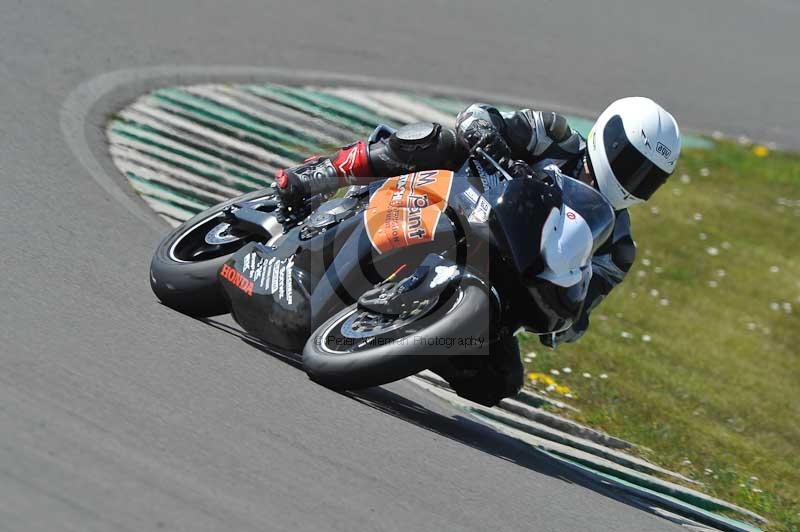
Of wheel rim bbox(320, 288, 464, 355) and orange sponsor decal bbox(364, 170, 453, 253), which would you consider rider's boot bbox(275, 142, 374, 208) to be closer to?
orange sponsor decal bbox(364, 170, 453, 253)

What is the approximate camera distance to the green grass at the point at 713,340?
7242 millimetres

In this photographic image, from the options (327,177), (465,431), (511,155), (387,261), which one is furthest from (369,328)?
(511,155)

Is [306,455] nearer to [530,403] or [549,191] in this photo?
[549,191]

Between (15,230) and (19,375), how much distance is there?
1.83 m

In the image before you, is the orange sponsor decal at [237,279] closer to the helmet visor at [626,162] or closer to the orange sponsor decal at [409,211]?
the orange sponsor decal at [409,211]

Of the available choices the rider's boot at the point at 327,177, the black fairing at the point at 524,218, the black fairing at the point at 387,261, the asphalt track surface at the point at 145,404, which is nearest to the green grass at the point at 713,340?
the asphalt track surface at the point at 145,404

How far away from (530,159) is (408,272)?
45.1 inches

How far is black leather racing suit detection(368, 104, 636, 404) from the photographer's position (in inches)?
228

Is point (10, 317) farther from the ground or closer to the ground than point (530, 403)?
farther from the ground

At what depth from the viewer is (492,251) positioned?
530 cm

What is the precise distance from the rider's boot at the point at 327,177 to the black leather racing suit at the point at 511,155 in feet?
0.17

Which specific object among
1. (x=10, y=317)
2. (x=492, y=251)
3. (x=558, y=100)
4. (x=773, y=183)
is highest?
(x=10, y=317)

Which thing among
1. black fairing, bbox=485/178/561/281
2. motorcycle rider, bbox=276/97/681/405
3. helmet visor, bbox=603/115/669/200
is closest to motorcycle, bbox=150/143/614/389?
black fairing, bbox=485/178/561/281

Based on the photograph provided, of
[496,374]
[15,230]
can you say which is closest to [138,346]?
[15,230]
